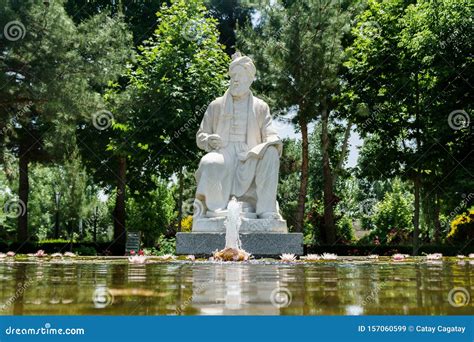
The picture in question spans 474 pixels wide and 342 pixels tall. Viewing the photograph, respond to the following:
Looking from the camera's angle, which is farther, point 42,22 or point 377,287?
point 42,22

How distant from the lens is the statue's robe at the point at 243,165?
11.3 metres

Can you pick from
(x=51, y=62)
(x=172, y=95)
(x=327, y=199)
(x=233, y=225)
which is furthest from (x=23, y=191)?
(x=233, y=225)

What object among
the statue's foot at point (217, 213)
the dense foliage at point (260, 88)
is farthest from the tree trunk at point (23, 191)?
the statue's foot at point (217, 213)

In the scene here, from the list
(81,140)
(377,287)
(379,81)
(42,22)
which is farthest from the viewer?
(81,140)

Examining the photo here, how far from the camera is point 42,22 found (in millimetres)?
17922

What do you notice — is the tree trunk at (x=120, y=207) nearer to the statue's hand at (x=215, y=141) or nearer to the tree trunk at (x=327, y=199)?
the tree trunk at (x=327, y=199)

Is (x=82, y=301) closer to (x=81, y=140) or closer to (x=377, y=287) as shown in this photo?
(x=377, y=287)

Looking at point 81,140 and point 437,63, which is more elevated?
point 437,63

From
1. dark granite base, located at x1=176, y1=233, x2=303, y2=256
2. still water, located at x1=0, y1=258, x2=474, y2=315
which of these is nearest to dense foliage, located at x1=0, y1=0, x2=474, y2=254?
dark granite base, located at x1=176, y1=233, x2=303, y2=256

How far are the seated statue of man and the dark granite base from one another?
60 centimetres

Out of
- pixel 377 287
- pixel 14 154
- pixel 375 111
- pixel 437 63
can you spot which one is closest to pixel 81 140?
pixel 14 154

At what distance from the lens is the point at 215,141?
11.6 m

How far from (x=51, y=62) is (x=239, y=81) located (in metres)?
8.24

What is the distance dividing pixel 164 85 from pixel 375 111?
7.83 m
